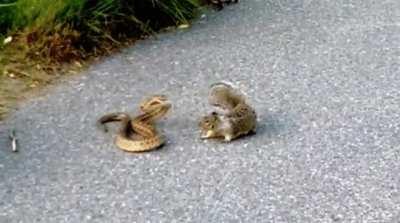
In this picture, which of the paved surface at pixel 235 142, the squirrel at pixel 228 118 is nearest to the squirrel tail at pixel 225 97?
the squirrel at pixel 228 118

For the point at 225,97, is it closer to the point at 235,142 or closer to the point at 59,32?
the point at 235,142

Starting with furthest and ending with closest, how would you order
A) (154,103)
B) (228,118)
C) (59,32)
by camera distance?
(59,32)
(154,103)
(228,118)

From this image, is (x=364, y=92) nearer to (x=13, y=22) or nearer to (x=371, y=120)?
(x=371, y=120)

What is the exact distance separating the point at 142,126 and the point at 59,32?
3.78 feet

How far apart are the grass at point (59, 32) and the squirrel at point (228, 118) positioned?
1.03 meters

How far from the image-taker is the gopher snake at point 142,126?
4.26 meters

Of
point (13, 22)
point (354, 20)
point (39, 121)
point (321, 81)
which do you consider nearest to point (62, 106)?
point (39, 121)

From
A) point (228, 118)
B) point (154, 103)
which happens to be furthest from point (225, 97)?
point (154, 103)

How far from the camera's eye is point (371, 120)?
4535mm

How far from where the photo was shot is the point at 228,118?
4.30m

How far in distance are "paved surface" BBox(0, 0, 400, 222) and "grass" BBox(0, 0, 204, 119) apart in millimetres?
131

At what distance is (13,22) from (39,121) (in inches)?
41.2

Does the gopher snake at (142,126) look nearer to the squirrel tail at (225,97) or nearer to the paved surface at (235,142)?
the paved surface at (235,142)

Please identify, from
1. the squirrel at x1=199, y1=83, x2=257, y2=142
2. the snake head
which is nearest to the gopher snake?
the snake head
